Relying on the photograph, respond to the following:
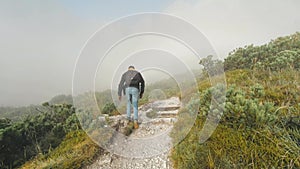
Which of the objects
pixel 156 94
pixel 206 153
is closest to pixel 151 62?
pixel 206 153

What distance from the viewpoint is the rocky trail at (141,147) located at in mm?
5707

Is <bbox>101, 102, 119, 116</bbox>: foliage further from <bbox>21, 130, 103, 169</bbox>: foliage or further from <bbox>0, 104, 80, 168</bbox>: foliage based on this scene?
<bbox>21, 130, 103, 169</bbox>: foliage

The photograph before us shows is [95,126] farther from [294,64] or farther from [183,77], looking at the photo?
[294,64]

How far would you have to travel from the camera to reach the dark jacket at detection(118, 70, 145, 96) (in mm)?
7438

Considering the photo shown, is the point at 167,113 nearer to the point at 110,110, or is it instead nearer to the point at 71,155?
the point at 110,110

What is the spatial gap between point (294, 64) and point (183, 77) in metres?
6.02

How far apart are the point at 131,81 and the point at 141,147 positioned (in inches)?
85.6

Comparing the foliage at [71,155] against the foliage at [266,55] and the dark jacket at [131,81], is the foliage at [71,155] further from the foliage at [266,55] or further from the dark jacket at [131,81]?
the foliage at [266,55]

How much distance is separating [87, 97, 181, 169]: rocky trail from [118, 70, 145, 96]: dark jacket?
1.23 meters

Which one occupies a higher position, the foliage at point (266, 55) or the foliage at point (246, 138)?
the foliage at point (266, 55)

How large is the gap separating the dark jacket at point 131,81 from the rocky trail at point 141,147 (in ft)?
4.04

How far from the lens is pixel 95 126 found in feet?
22.7

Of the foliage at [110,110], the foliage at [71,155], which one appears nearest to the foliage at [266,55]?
the foliage at [110,110]

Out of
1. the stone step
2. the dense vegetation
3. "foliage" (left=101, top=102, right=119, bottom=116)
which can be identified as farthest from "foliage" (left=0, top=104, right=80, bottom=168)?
the dense vegetation
